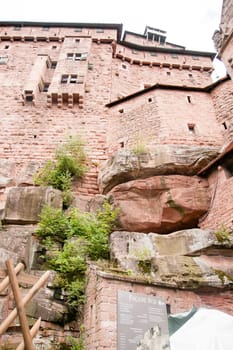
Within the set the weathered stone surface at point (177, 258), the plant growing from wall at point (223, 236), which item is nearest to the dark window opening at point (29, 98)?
the weathered stone surface at point (177, 258)

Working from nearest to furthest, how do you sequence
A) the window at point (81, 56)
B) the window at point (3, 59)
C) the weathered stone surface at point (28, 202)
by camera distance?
the weathered stone surface at point (28, 202)
the window at point (81, 56)
the window at point (3, 59)

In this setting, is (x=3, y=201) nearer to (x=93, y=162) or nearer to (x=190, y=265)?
(x=93, y=162)

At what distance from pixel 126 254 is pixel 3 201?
557cm

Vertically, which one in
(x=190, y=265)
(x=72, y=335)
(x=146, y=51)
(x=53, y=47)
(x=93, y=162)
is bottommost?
(x=72, y=335)

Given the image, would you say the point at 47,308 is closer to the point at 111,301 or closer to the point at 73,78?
the point at 111,301

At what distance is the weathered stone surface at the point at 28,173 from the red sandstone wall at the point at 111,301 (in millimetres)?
6551

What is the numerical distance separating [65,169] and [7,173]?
2.49m

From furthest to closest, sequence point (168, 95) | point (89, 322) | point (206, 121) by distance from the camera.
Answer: point (168, 95) → point (206, 121) → point (89, 322)

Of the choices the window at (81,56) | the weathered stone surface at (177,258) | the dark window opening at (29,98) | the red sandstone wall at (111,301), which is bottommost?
the red sandstone wall at (111,301)

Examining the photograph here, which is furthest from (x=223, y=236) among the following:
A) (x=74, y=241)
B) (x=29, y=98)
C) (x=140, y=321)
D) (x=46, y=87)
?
(x=46, y=87)

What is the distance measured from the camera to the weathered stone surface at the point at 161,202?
32.6 ft

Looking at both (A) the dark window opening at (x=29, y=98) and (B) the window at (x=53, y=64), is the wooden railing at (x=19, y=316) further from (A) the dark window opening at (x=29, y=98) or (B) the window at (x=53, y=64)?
(B) the window at (x=53, y=64)

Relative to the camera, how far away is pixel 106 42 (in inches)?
874

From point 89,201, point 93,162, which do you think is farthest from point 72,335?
point 93,162
